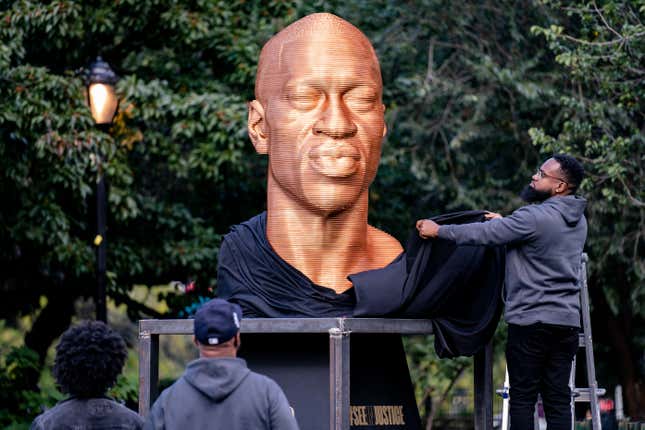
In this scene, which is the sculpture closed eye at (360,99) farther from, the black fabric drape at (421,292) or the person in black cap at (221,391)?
the person in black cap at (221,391)

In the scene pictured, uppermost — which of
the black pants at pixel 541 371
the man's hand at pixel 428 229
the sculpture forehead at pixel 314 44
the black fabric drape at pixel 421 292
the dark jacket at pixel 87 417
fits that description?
the sculpture forehead at pixel 314 44

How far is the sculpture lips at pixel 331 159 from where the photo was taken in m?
9.76

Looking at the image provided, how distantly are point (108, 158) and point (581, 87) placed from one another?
5.97 meters

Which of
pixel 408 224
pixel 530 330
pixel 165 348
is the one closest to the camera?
pixel 530 330

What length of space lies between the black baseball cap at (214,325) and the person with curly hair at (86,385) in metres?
0.51

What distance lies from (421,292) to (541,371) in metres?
1.38

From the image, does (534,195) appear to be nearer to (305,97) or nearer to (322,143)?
(322,143)

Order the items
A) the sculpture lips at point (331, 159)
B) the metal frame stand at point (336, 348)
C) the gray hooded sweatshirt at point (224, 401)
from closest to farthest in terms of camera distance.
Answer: the gray hooded sweatshirt at point (224, 401)
the metal frame stand at point (336, 348)
the sculpture lips at point (331, 159)

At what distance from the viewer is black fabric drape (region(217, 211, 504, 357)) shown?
952 cm

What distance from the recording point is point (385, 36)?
17031mm

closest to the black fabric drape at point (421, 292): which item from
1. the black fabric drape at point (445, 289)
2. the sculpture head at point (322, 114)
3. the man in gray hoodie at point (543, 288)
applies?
the black fabric drape at point (445, 289)

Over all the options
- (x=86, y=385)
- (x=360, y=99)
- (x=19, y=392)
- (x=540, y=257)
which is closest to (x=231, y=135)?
(x=19, y=392)

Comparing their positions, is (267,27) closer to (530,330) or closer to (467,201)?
(467,201)

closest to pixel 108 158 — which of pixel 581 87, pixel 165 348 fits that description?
pixel 581 87
